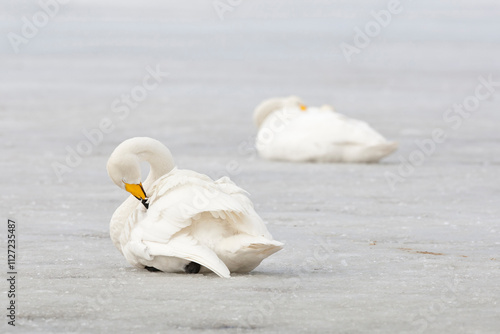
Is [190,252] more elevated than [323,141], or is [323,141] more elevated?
[323,141]

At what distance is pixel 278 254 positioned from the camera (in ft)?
22.8

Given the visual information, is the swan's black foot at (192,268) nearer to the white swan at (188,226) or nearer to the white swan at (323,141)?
the white swan at (188,226)

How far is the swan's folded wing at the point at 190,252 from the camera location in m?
5.78

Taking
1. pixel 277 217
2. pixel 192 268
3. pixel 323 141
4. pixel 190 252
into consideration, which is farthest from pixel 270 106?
pixel 190 252

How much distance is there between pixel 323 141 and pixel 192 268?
621 cm

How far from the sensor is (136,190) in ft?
20.3

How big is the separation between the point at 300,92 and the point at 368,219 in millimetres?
14630

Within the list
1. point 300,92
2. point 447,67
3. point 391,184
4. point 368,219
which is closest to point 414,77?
point 447,67

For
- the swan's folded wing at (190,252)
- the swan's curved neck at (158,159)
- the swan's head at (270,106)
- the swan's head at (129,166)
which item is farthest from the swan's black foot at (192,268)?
the swan's head at (270,106)

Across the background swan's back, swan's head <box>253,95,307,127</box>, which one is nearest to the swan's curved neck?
the background swan's back

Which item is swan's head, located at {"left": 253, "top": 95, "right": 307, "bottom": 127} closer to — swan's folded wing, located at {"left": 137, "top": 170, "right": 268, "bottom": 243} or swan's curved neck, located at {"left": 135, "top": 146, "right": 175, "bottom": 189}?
swan's curved neck, located at {"left": 135, "top": 146, "right": 175, "bottom": 189}

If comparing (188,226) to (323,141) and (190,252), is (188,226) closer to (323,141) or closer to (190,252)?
(190,252)

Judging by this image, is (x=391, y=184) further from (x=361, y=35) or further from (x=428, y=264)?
(x=361, y=35)

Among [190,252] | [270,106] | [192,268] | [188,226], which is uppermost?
[270,106]
